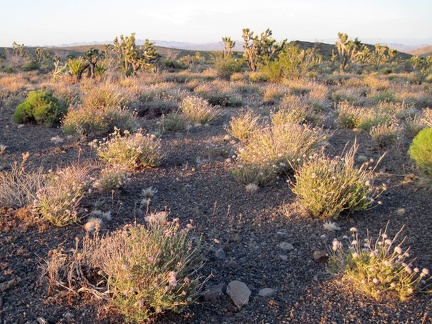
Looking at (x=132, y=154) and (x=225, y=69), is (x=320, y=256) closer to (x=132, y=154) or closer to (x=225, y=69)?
(x=132, y=154)

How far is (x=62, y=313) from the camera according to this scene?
3232 millimetres

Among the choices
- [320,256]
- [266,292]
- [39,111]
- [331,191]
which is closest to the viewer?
[266,292]

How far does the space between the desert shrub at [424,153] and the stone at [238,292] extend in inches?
140

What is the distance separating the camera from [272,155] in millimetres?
6367

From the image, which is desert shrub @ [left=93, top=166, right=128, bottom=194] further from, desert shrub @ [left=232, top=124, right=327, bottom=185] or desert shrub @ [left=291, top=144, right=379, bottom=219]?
desert shrub @ [left=291, top=144, right=379, bottom=219]

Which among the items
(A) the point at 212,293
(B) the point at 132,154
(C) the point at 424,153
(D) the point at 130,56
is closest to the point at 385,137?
(C) the point at 424,153

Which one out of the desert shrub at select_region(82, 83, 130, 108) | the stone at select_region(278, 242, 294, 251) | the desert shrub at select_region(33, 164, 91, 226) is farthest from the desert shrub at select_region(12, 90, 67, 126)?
the stone at select_region(278, 242, 294, 251)

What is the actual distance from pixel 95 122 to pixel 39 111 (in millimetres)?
1773

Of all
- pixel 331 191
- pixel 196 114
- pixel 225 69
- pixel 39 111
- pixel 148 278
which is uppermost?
pixel 225 69

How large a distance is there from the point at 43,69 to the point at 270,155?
2509cm

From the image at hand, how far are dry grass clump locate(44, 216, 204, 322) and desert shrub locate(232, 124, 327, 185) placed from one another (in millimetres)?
2536

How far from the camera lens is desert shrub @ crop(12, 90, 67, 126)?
968 cm

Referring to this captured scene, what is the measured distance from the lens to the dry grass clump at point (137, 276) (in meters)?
3.12

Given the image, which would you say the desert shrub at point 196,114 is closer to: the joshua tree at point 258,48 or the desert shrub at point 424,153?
the desert shrub at point 424,153
